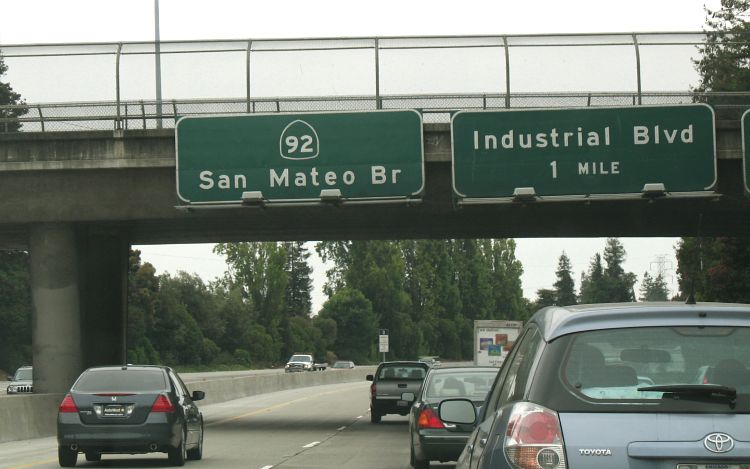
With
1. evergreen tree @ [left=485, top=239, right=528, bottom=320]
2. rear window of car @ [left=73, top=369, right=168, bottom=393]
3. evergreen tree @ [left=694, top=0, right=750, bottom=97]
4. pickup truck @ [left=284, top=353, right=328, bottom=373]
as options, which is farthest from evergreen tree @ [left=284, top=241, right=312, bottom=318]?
rear window of car @ [left=73, top=369, right=168, bottom=393]

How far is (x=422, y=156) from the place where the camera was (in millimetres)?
27266

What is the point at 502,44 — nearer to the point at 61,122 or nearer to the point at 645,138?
the point at 645,138

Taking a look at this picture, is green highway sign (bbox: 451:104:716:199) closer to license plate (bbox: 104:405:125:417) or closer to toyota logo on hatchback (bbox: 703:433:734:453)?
license plate (bbox: 104:405:125:417)

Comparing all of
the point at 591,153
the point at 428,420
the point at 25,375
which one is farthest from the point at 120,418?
the point at 25,375

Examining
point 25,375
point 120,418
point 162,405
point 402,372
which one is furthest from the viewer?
point 25,375

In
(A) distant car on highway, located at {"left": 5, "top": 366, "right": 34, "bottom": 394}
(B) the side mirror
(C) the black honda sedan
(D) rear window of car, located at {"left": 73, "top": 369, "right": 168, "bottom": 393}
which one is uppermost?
(B) the side mirror

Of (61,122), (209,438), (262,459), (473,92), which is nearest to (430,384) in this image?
(262,459)

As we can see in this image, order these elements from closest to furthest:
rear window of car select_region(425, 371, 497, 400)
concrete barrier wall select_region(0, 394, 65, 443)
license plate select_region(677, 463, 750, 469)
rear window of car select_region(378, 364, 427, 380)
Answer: license plate select_region(677, 463, 750, 469)
rear window of car select_region(425, 371, 497, 400)
concrete barrier wall select_region(0, 394, 65, 443)
rear window of car select_region(378, 364, 427, 380)

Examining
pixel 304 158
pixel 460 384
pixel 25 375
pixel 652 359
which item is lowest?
pixel 25 375

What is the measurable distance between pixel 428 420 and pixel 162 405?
13.6 feet

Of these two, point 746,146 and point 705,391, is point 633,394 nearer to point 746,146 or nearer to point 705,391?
point 705,391

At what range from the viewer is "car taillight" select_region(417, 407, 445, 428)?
16.9 m

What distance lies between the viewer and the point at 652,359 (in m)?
5.30

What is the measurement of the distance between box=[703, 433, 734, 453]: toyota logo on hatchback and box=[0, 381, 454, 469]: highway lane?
14223mm
